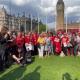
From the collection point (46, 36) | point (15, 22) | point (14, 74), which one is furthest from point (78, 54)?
point (15, 22)

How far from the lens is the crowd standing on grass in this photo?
15509mm

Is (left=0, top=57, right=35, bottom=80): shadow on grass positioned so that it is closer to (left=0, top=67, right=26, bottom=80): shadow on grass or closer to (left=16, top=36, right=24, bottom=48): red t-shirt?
(left=0, top=67, right=26, bottom=80): shadow on grass

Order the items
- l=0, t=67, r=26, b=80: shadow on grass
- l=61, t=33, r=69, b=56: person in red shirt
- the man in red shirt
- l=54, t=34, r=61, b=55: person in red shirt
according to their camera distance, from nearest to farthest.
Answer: l=0, t=67, r=26, b=80: shadow on grass → the man in red shirt → l=61, t=33, r=69, b=56: person in red shirt → l=54, t=34, r=61, b=55: person in red shirt

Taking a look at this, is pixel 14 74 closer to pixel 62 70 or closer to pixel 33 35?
pixel 62 70

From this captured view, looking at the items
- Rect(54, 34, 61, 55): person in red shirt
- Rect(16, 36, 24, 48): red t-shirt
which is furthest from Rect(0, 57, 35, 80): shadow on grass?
Rect(54, 34, 61, 55): person in red shirt

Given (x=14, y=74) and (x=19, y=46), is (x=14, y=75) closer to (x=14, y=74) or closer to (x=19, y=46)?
(x=14, y=74)

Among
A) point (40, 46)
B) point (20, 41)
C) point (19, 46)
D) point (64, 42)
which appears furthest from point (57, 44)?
point (19, 46)

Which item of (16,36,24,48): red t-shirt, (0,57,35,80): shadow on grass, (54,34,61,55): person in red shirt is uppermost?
(16,36,24,48): red t-shirt

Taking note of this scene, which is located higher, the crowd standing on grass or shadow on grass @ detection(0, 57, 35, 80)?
the crowd standing on grass

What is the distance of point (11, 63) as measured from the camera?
51.2 ft

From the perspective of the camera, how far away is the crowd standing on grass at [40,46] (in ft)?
50.9

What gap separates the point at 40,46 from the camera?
19766 mm

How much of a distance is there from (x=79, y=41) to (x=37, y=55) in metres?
3.18

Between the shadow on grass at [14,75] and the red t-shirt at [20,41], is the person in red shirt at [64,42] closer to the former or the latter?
the red t-shirt at [20,41]
